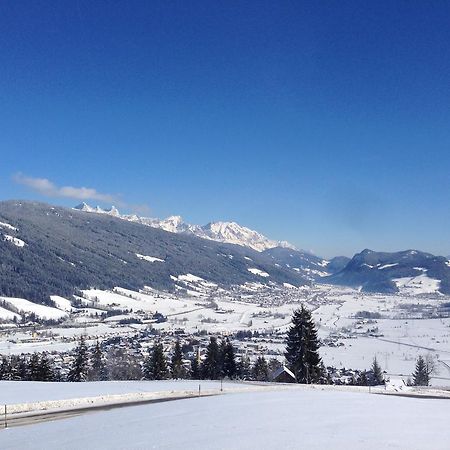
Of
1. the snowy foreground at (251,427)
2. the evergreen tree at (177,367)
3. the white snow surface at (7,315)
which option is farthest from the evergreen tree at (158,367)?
the white snow surface at (7,315)

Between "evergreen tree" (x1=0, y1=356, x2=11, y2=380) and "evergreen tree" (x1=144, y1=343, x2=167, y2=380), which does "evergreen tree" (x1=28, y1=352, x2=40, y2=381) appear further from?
"evergreen tree" (x1=144, y1=343, x2=167, y2=380)

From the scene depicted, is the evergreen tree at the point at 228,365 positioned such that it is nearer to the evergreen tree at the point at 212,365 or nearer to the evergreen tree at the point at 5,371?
the evergreen tree at the point at 212,365

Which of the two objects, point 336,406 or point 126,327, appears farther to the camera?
point 126,327

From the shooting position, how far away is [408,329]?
18425cm

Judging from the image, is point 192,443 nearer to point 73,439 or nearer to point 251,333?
point 73,439

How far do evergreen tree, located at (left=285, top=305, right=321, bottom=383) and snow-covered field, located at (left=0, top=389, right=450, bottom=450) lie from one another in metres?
20.3

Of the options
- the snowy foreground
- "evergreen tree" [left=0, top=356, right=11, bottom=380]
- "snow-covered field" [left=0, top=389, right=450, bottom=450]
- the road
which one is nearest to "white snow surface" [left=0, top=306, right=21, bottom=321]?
"evergreen tree" [left=0, top=356, right=11, bottom=380]

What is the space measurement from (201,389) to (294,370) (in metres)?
15.3

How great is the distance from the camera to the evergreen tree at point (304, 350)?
4269 cm

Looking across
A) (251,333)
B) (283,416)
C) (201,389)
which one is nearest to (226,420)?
(283,416)

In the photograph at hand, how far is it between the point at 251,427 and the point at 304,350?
94.1 ft

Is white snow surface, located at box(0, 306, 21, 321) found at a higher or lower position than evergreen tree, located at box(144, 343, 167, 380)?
higher

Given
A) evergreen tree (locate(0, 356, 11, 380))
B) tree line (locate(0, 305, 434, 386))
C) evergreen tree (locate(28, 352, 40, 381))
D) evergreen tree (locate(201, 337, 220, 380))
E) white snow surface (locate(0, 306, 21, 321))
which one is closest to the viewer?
tree line (locate(0, 305, 434, 386))

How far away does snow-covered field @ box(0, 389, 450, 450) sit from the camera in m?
12.8
